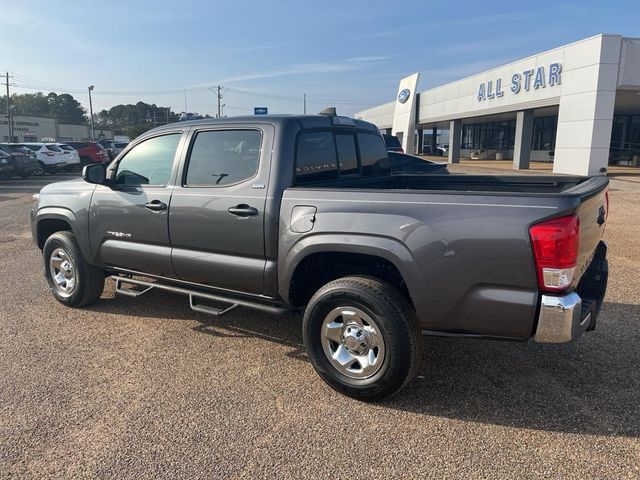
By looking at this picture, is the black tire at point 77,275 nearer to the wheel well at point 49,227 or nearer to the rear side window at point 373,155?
the wheel well at point 49,227

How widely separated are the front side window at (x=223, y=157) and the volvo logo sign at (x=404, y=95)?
41.8 meters

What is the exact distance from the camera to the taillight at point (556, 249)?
286 centimetres

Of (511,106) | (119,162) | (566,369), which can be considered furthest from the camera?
(511,106)

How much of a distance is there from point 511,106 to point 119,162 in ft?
91.2

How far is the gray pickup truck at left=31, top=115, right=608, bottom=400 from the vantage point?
3.00 m

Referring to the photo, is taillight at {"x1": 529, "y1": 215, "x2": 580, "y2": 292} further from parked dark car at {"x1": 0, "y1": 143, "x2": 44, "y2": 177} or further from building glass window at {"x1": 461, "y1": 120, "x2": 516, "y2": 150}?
building glass window at {"x1": 461, "y1": 120, "x2": 516, "y2": 150}

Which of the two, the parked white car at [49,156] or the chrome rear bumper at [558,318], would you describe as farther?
the parked white car at [49,156]

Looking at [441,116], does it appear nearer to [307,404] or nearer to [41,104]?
[307,404]

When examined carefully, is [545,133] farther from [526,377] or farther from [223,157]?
[223,157]

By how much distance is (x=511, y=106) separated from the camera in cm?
A: 2900

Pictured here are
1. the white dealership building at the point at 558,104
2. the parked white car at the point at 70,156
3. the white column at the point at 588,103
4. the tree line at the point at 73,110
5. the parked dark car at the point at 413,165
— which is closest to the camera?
the parked dark car at the point at 413,165

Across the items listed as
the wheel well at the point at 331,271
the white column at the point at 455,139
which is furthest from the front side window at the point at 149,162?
the white column at the point at 455,139

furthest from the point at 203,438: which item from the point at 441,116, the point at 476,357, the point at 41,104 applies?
the point at 41,104

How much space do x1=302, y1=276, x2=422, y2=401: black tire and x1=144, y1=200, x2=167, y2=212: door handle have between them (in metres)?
1.66
